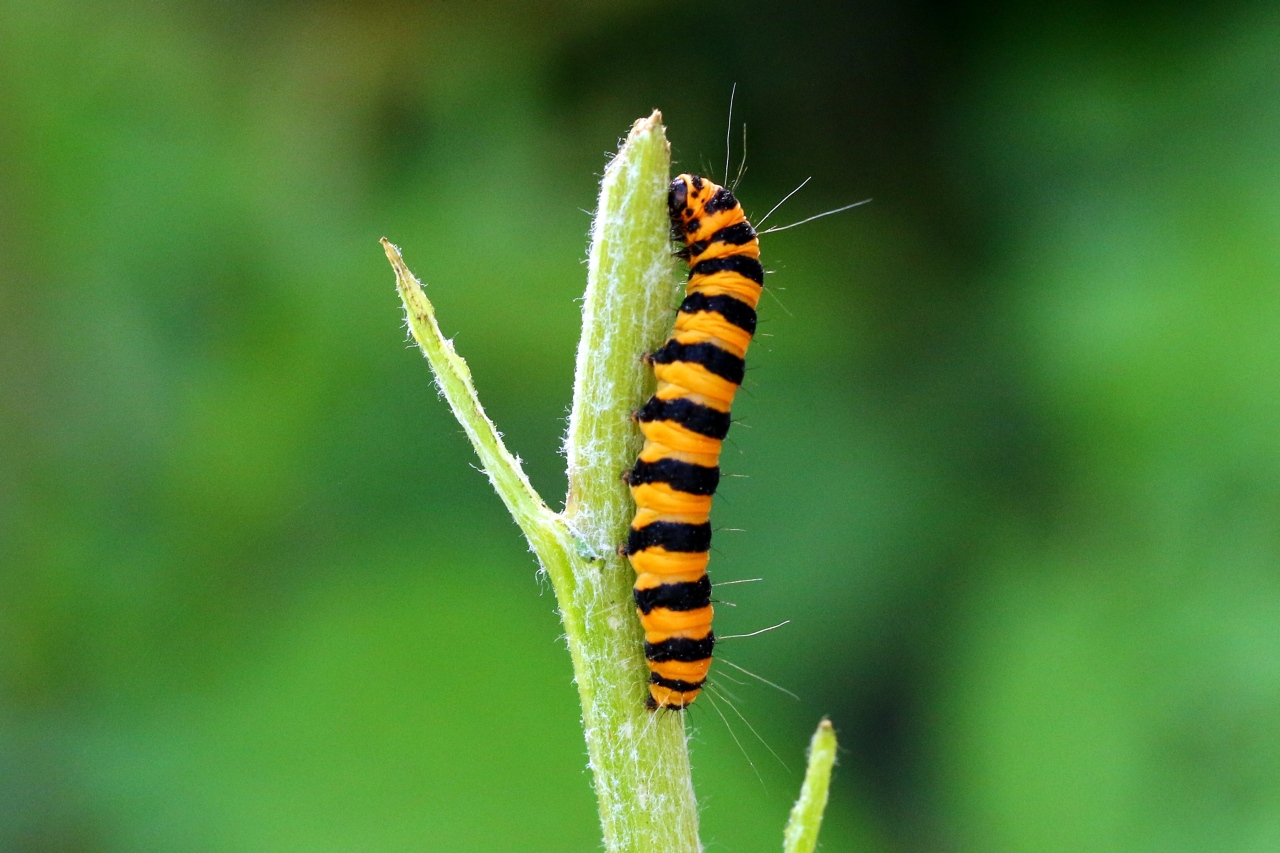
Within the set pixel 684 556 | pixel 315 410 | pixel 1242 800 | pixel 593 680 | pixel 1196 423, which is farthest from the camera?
pixel 315 410

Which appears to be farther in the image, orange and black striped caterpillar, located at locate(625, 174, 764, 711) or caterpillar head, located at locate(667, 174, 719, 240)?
caterpillar head, located at locate(667, 174, 719, 240)

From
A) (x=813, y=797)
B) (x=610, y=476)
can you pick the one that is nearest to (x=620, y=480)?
(x=610, y=476)

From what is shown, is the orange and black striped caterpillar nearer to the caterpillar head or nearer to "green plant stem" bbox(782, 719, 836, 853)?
the caterpillar head

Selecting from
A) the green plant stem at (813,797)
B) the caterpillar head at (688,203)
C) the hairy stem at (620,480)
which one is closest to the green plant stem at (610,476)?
the hairy stem at (620,480)

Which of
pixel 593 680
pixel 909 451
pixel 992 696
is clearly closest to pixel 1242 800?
pixel 992 696

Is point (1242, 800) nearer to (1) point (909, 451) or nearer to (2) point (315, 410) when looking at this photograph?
(1) point (909, 451)

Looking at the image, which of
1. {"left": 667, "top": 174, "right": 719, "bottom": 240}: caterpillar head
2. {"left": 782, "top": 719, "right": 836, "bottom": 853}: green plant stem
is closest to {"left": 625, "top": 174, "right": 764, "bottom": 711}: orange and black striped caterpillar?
{"left": 667, "top": 174, "right": 719, "bottom": 240}: caterpillar head

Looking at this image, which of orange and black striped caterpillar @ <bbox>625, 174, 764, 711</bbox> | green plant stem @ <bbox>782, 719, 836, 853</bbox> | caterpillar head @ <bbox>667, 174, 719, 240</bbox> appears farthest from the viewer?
caterpillar head @ <bbox>667, 174, 719, 240</bbox>
